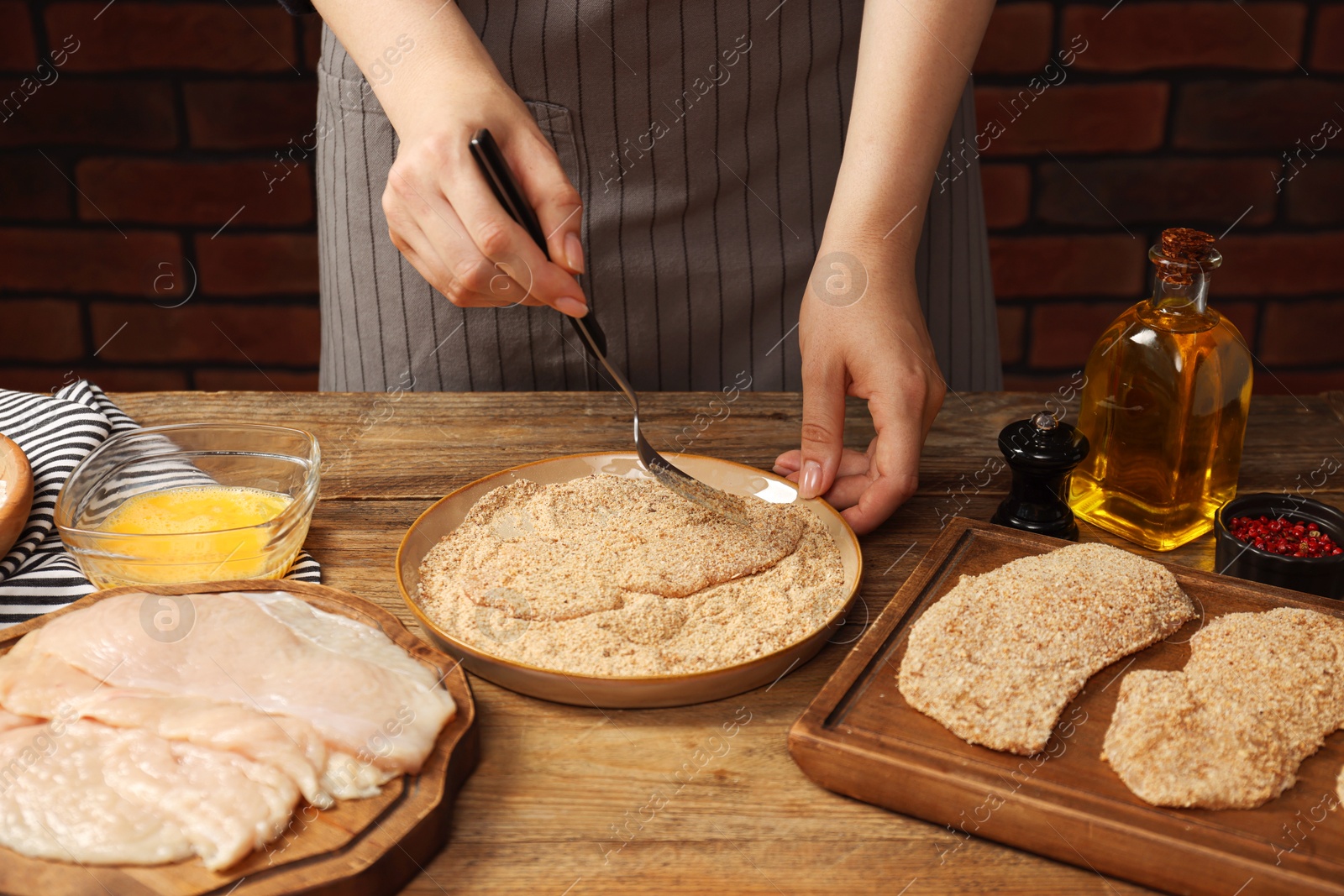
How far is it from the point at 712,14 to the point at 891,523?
60 cm

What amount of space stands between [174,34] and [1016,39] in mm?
1523

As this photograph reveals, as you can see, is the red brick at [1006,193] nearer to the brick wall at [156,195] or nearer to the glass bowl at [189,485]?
the brick wall at [156,195]

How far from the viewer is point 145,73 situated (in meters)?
1.97

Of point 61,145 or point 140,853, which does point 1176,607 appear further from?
point 61,145

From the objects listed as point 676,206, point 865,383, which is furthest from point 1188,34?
point 865,383

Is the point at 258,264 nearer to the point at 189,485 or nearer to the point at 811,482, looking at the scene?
the point at 189,485

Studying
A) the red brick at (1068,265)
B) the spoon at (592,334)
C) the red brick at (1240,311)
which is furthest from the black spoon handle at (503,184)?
the red brick at (1240,311)

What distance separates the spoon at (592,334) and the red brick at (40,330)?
1.64m

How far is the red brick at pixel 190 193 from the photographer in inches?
79.6

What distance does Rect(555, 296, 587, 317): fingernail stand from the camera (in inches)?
35.9

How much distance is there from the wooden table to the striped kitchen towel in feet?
0.52

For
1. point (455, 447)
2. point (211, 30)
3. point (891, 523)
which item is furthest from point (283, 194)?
point (891, 523)

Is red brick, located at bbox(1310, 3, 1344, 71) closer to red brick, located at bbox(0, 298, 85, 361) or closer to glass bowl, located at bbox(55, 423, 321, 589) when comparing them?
glass bowl, located at bbox(55, 423, 321, 589)

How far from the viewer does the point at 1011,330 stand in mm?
2162
